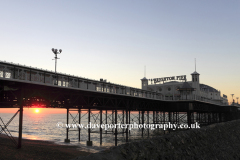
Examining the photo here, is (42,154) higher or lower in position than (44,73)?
lower

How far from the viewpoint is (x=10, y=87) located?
70.7 ft

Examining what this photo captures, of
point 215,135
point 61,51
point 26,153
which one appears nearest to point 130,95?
point 61,51

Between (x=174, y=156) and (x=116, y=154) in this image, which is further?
(x=174, y=156)

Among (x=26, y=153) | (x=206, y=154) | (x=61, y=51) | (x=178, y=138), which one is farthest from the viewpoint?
(x=61, y=51)

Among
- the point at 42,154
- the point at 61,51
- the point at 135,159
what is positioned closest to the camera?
the point at 135,159

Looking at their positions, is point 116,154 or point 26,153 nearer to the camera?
point 116,154

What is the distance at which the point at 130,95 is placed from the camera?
3453cm

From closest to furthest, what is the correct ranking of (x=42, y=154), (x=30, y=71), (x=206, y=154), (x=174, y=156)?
(x=174, y=156) → (x=206, y=154) → (x=30, y=71) → (x=42, y=154)

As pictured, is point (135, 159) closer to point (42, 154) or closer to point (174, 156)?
point (174, 156)

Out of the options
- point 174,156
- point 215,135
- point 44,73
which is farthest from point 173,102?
point 174,156

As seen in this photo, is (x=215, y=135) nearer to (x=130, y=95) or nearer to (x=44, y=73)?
(x=130, y=95)

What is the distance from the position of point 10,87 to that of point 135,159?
16352 mm

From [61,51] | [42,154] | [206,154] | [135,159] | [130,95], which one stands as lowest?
[42,154]

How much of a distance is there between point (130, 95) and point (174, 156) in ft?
71.2
